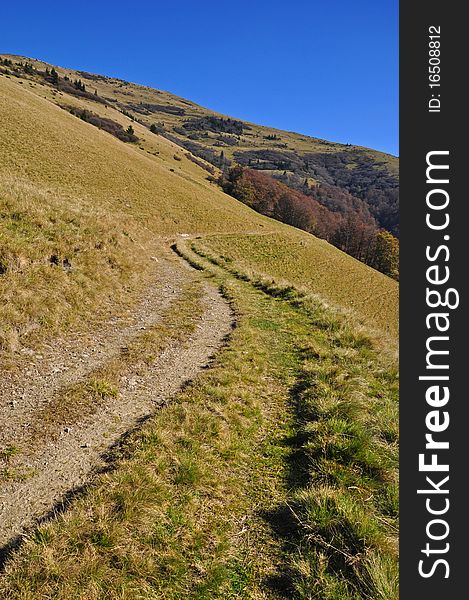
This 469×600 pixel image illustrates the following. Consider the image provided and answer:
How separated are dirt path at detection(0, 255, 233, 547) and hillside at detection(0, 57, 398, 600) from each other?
30 mm

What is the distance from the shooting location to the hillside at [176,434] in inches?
142

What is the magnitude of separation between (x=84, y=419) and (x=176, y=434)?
175 centimetres

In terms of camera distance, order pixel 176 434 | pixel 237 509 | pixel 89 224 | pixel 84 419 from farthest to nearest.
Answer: pixel 89 224 → pixel 84 419 → pixel 176 434 → pixel 237 509

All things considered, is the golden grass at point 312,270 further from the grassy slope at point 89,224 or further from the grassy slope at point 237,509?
the grassy slope at point 237,509

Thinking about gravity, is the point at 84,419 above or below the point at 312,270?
below

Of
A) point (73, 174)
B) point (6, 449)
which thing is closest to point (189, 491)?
point (6, 449)

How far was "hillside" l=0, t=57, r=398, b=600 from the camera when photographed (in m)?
3.62

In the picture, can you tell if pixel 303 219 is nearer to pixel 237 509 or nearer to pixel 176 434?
pixel 176 434

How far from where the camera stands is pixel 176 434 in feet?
18.9

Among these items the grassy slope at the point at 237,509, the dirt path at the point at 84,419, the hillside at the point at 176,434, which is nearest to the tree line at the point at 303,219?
the hillside at the point at 176,434

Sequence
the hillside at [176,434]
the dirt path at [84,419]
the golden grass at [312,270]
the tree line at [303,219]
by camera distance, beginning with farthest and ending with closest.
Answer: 1. the tree line at [303,219]
2. the golden grass at [312,270]
3. the dirt path at [84,419]
4. the hillside at [176,434]

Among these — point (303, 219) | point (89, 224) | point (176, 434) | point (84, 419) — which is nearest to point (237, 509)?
point (176, 434)

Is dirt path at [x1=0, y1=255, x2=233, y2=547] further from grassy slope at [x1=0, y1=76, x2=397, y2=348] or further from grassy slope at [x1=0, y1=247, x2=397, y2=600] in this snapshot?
grassy slope at [x1=0, y1=76, x2=397, y2=348]

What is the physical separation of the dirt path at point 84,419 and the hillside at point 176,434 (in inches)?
1.2
